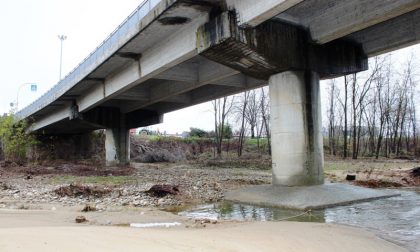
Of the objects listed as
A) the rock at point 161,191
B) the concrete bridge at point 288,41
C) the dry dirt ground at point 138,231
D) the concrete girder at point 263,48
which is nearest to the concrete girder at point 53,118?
the concrete bridge at point 288,41

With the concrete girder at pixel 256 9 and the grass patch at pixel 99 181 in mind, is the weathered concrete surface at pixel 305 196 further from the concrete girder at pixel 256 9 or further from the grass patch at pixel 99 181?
the grass patch at pixel 99 181

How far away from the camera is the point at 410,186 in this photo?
58.1ft

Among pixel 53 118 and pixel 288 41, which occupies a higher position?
pixel 288 41

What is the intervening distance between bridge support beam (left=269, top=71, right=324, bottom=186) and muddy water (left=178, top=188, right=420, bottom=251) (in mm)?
2282

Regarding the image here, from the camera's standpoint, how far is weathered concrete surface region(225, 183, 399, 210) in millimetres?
12336

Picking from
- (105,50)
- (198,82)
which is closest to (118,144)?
(105,50)

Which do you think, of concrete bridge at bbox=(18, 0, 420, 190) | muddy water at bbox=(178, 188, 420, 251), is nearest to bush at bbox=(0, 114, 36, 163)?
concrete bridge at bbox=(18, 0, 420, 190)

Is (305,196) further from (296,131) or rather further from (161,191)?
(161,191)

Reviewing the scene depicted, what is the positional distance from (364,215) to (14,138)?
129 ft

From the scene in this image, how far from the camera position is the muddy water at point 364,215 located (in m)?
8.13

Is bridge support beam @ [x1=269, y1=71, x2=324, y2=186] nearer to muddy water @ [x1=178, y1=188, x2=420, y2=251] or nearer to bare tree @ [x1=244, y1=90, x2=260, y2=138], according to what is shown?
muddy water @ [x1=178, y1=188, x2=420, y2=251]

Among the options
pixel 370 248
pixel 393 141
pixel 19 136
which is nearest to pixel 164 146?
pixel 19 136

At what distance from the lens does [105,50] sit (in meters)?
23.0

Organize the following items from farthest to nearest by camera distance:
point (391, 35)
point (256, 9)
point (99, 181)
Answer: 1. point (99, 181)
2. point (391, 35)
3. point (256, 9)
